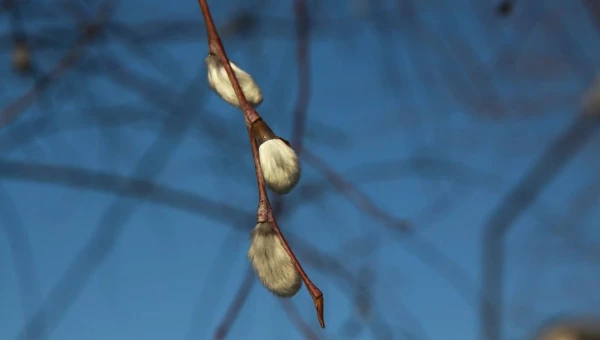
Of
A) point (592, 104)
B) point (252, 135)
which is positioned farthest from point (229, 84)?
point (592, 104)

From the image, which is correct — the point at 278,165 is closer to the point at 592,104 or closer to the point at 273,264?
the point at 273,264

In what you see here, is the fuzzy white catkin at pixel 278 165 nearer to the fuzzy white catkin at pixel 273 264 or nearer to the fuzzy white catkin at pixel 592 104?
the fuzzy white catkin at pixel 273 264

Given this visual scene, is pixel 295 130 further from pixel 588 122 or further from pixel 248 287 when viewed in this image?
pixel 588 122

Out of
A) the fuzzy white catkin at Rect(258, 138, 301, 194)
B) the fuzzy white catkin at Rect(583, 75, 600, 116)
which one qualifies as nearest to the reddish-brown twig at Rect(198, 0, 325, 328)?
the fuzzy white catkin at Rect(258, 138, 301, 194)

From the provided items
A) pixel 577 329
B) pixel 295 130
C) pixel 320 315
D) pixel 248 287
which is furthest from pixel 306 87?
pixel 577 329

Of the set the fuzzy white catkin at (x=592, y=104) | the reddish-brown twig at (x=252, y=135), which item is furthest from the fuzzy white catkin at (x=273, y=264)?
the fuzzy white catkin at (x=592, y=104)

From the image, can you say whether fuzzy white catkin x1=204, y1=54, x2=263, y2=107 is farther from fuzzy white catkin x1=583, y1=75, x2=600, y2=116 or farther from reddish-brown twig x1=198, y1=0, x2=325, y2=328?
fuzzy white catkin x1=583, y1=75, x2=600, y2=116
